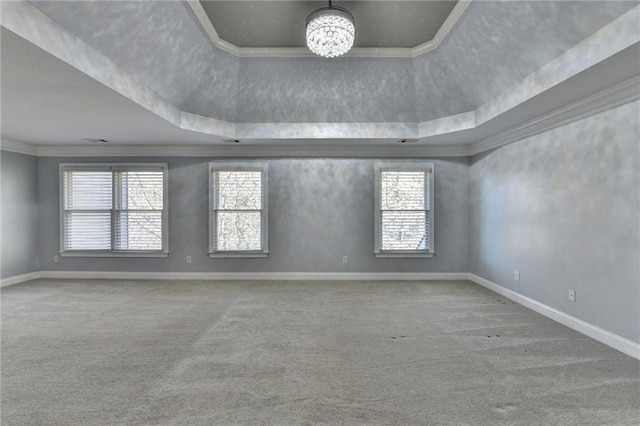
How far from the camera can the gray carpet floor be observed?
6.36 ft

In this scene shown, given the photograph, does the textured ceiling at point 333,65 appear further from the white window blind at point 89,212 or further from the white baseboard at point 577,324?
the white window blind at point 89,212

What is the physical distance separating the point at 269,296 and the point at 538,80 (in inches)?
160

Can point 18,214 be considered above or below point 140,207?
below

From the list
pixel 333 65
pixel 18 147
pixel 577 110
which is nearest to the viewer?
pixel 577 110

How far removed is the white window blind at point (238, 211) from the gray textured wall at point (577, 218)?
3933 mm

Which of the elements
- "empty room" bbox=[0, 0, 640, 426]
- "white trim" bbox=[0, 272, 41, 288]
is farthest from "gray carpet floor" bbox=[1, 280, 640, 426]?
"white trim" bbox=[0, 272, 41, 288]

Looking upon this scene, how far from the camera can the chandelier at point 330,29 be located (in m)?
2.84

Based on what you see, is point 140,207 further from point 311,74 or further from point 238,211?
point 311,74

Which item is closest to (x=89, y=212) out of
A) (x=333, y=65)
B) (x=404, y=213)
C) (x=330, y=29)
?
(x=333, y=65)

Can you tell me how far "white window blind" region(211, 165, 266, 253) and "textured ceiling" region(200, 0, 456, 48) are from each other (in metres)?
2.41

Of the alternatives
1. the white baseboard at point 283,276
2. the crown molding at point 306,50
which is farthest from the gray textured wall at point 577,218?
the crown molding at point 306,50

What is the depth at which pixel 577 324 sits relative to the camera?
3227 mm

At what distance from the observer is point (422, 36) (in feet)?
11.6

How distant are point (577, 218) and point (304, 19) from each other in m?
3.57
